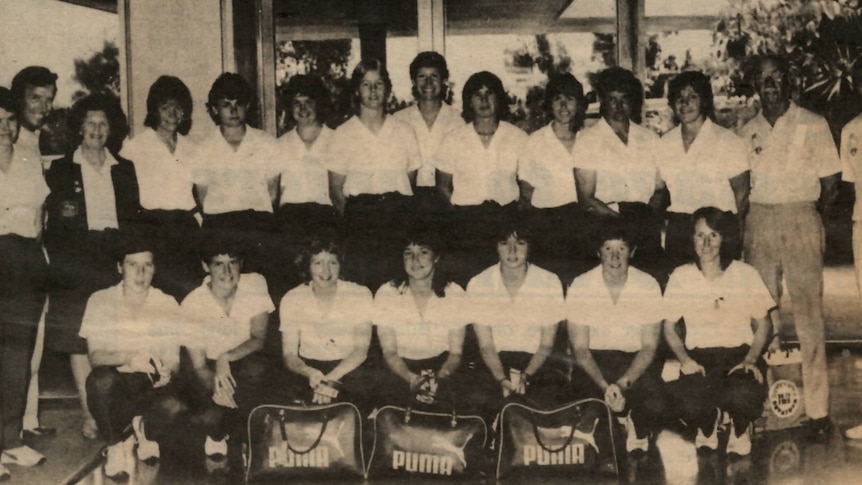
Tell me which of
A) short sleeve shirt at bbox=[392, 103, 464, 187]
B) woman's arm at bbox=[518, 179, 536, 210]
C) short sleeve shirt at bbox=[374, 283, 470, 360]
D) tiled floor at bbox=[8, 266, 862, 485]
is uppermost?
short sleeve shirt at bbox=[392, 103, 464, 187]

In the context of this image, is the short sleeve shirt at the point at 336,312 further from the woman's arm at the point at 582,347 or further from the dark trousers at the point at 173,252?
the woman's arm at the point at 582,347

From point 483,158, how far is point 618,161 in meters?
0.23

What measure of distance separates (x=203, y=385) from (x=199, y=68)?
21.0 inches

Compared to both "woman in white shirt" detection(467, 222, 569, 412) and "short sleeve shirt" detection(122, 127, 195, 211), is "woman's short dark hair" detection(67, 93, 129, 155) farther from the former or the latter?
"woman in white shirt" detection(467, 222, 569, 412)

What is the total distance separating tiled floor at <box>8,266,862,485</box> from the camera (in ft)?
6.07

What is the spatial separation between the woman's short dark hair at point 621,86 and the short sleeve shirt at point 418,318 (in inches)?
16.3

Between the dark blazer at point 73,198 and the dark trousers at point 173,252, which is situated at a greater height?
the dark blazer at point 73,198

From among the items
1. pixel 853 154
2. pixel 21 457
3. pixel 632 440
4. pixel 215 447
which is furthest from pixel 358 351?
pixel 853 154

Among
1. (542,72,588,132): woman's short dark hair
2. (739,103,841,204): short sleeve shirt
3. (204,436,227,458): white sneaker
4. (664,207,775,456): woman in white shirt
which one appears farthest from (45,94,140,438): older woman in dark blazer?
(739,103,841,204): short sleeve shirt

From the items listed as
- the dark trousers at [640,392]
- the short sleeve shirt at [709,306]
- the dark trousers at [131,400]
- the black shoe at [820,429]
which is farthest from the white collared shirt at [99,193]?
the black shoe at [820,429]

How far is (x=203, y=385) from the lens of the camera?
1856mm

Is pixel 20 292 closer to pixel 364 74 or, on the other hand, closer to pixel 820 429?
pixel 364 74

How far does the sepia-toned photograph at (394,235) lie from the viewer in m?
1.85

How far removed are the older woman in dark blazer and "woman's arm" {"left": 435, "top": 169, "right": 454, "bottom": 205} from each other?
1.66 feet
